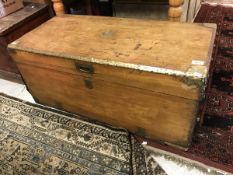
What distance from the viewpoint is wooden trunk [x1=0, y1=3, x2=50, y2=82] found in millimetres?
1385

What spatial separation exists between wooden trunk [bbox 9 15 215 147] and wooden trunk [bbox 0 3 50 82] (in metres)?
0.26

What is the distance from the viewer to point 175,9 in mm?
1207

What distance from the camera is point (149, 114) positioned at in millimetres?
1002

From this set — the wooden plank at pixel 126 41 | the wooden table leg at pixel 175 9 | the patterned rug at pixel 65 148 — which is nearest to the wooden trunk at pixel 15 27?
the wooden plank at pixel 126 41

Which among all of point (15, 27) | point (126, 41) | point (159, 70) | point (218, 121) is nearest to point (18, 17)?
point (15, 27)

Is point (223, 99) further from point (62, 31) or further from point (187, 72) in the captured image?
point (62, 31)

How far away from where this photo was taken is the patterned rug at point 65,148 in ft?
3.42

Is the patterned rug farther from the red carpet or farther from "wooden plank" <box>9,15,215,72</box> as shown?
"wooden plank" <box>9,15,215,72</box>

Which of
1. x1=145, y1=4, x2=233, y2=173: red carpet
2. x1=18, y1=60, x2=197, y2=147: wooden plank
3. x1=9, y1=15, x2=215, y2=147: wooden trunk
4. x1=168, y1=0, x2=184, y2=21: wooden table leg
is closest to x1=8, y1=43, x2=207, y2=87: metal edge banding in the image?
x1=9, y1=15, x2=215, y2=147: wooden trunk

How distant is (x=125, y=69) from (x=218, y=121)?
0.65 meters

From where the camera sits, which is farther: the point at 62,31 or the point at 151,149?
the point at 62,31

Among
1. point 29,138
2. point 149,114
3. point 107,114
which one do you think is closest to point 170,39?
point 149,114

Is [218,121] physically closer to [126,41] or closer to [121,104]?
[121,104]

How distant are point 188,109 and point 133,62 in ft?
0.98
